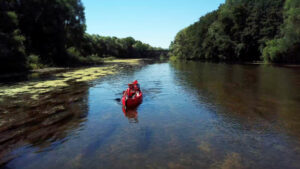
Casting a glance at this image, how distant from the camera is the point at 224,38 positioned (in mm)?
68312

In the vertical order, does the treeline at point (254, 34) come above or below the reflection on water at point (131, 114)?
above

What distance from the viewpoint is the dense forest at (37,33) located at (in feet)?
103

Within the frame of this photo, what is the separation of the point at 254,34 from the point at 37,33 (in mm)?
53427

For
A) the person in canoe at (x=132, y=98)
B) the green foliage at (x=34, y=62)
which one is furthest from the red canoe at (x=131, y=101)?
the green foliage at (x=34, y=62)

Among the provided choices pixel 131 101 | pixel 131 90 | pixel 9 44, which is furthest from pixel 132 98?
pixel 9 44

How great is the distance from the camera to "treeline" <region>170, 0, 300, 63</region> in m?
45.0

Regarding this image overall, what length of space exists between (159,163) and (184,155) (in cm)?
102

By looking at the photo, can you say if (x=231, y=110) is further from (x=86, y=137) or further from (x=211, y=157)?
(x=86, y=137)

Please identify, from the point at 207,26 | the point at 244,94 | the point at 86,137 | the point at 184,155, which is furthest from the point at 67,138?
the point at 207,26

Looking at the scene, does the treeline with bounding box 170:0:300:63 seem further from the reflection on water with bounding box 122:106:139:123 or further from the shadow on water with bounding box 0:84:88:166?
the shadow on water with bounding box 0:84:88:166

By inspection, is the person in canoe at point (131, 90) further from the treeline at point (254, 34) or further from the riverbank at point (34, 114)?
the treeline at point (254, 34)

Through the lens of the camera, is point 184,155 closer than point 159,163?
No

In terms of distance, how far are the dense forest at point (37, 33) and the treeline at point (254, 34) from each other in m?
42.1

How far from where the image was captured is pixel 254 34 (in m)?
59.9
